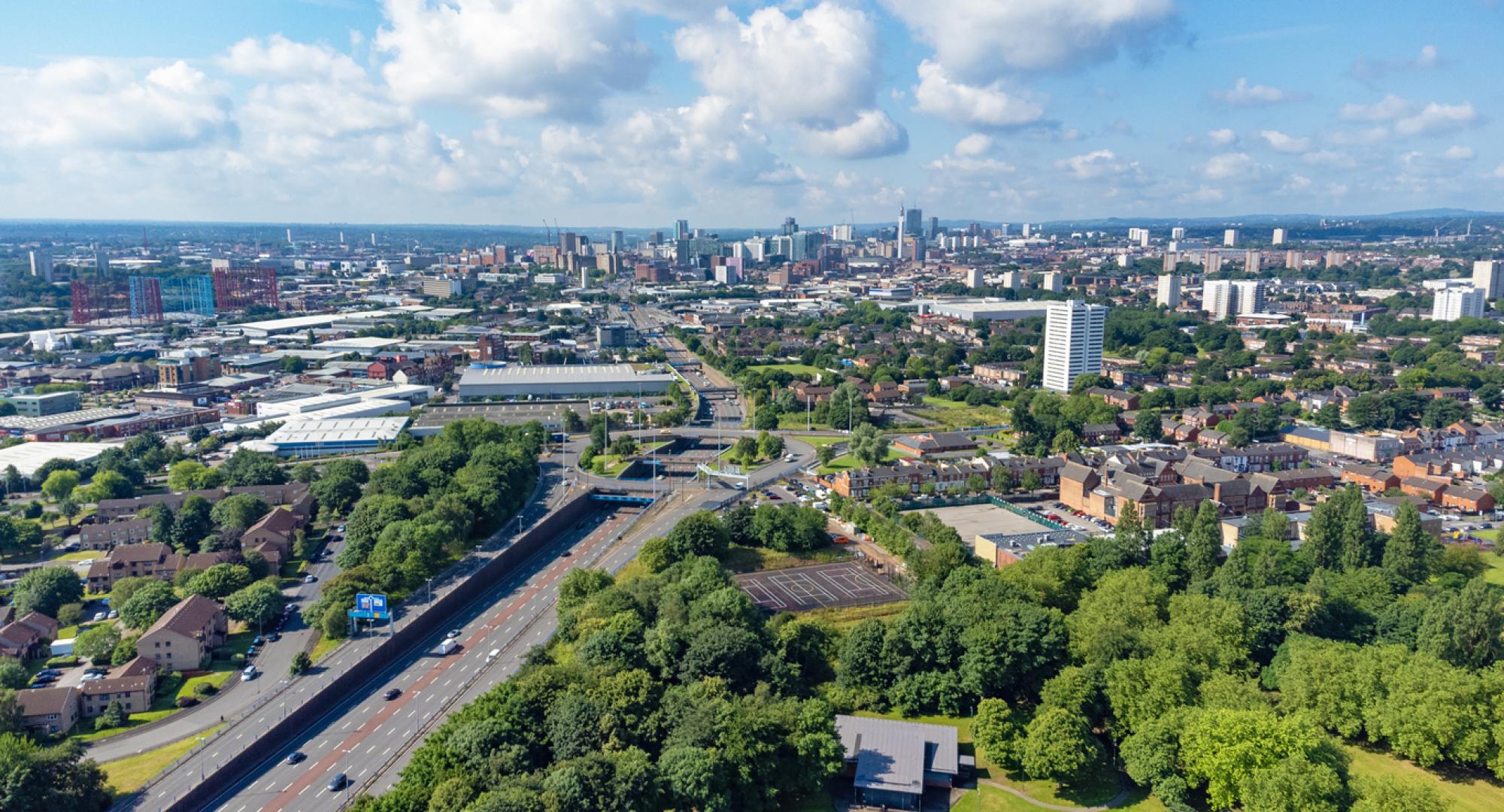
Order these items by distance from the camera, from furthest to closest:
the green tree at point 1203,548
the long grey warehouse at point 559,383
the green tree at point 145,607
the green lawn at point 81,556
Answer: the long grey warehouse at point 559,383 → the green lawn at point 81,556 → the green tree at point 1203,548 → the green tree at point 145,607

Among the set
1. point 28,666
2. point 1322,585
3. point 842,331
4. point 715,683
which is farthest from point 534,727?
point 842,331

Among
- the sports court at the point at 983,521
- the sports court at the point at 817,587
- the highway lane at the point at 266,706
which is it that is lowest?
the highway lane at the point at 266,706

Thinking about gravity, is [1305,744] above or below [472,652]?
above

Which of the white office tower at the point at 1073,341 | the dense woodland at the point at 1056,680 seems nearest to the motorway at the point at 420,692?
the dense woodland at the point at 1056,680

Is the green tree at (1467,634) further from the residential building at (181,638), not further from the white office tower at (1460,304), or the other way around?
the white office tower at (1460,304)

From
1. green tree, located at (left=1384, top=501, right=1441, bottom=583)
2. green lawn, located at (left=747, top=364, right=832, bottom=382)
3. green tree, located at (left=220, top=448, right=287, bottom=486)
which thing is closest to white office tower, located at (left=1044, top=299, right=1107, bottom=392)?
green lawn, located at (left=747, top=364, right=832, bottom=382)

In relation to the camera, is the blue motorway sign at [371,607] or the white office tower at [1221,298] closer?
the blue motorway sign at [371,607]

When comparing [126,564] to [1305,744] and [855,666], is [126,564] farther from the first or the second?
[1305,744]

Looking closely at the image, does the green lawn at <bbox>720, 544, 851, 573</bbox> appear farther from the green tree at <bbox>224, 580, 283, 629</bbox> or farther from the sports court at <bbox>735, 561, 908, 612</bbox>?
the green tree at <bbox>224, 580, 283, 629</bbox>
